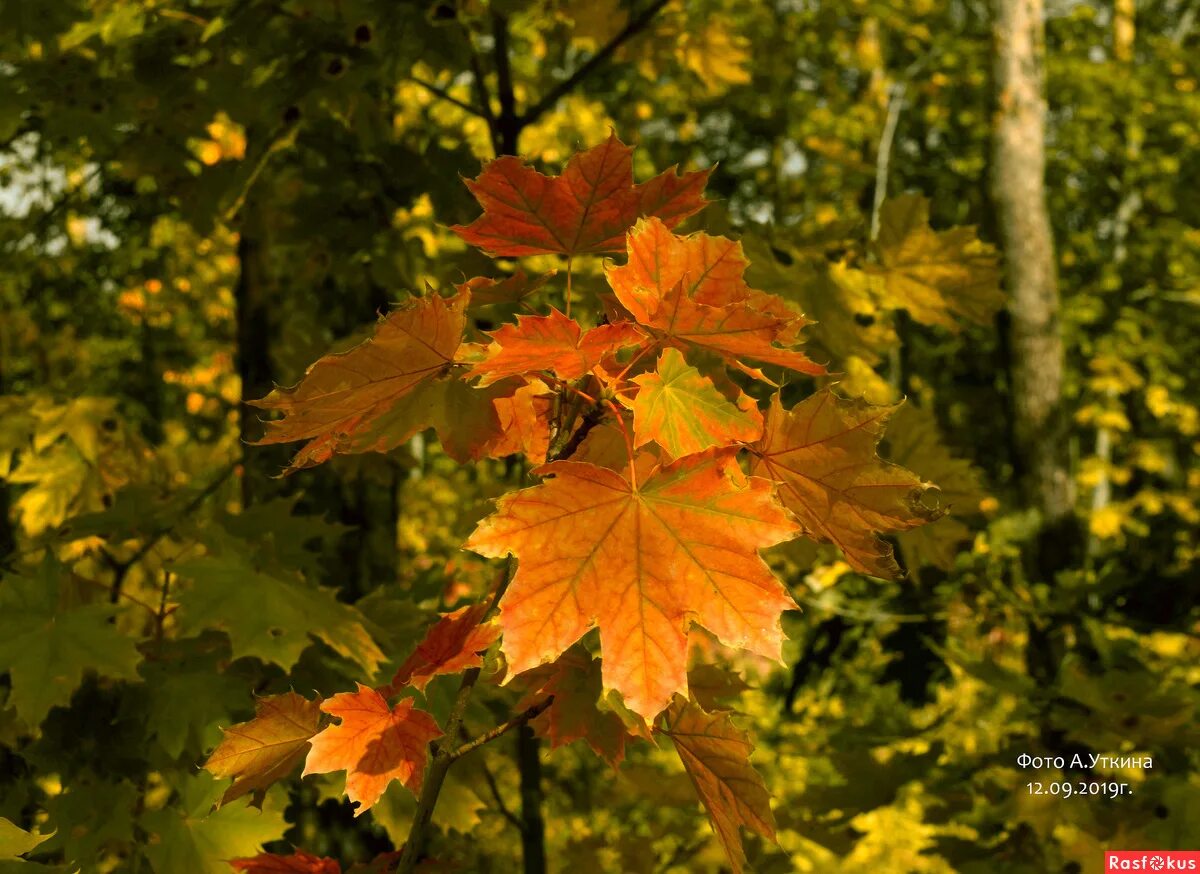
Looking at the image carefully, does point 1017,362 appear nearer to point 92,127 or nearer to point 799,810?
point 799,810

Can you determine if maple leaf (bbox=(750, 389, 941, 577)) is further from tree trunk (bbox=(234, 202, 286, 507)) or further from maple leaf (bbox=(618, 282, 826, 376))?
tree trunk (bbox=(234, 202, 286, 507))

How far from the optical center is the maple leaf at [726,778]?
932mm

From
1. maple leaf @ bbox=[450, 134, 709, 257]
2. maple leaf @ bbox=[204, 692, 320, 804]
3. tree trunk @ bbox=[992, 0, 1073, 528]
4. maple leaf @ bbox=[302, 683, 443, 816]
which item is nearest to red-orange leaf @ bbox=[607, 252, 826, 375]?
maple leaf @ bbox=[450, 134, 709, 257]

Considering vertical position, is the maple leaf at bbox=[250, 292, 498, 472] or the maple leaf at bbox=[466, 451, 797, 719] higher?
the maple leaf at bbox=[250, 292, 498, 472]

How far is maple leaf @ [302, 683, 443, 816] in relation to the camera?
0.93m

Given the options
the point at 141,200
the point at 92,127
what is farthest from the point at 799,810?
the point at 141,200

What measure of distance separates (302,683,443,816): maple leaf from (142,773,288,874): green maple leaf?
636 millimetres

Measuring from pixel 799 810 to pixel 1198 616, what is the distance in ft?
3.11

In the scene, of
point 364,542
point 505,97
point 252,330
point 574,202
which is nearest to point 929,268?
point 505,97

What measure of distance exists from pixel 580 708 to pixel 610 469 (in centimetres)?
28

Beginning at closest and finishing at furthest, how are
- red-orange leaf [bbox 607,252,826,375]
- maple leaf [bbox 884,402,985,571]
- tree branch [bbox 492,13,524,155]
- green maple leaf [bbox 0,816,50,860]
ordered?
green maple leaf [bbox 0,816,50,860], red-orange leaf [bbox 607,252,826,375], maple leaf [bbox 884,402,985,571], tree branch [bbox 492,13,524,155]

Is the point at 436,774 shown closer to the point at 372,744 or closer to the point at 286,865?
the point at 372,744

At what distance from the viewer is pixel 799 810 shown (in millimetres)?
2441

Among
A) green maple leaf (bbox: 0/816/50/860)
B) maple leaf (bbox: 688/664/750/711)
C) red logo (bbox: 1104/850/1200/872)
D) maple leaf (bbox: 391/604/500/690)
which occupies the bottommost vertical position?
red logo (bbox: 1104/850/1200/872)
